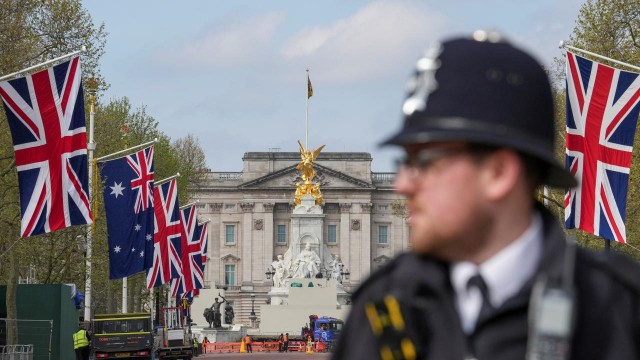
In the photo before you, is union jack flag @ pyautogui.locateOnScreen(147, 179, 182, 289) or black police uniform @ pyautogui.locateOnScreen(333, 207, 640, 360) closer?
black police uniform @ pyautogui.locateOnScreen(333, 207, 640, 360)

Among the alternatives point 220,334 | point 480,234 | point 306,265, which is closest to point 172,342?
point 220,334

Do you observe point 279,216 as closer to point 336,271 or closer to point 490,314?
point 336,271

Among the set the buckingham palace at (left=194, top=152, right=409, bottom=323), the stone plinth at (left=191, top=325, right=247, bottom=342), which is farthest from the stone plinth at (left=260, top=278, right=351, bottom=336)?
the buckingham palace at (left=194, top=152, right=409, bottom=323)

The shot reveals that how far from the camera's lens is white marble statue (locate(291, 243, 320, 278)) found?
112562 mm

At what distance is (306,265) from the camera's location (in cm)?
11300

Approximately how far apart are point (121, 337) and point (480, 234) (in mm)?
52116

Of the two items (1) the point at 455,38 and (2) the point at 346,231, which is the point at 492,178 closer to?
(1) the point at 455,38

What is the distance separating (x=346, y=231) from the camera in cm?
16412

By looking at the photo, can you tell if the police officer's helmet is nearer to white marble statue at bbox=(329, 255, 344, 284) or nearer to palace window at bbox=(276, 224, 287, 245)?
white marble statue at bbox=(329, 255, 344, 284)

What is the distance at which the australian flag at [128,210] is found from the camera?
41.4m

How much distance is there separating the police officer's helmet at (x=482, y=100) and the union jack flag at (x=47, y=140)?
74.4 ft

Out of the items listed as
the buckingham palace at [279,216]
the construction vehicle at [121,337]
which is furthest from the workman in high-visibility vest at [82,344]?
the buckingham palace at [279,216]

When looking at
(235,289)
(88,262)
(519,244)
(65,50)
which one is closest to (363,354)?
(519,244)

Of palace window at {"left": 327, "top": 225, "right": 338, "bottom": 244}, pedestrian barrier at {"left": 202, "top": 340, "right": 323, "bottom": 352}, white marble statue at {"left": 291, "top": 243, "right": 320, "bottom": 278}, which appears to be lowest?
pedestrian barrier at {"left": 202, "top": 340, "right": 323, "bottom": 352}
